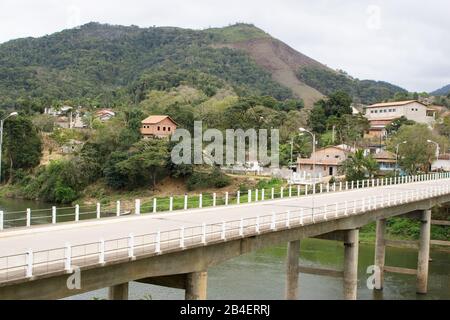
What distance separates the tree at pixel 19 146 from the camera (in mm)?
111750

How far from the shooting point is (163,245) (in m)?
25.4

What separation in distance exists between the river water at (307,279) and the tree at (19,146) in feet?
211

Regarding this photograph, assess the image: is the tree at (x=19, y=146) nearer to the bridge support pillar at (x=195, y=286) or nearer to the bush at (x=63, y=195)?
the bush at (x=63, y=195)

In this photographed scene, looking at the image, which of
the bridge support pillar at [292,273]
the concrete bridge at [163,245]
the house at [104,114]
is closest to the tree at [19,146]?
the house at [104,114]

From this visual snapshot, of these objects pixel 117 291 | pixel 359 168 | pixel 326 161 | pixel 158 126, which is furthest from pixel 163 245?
pixel 158 126

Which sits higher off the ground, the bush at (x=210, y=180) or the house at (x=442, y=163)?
the house at (x=442, y=163)

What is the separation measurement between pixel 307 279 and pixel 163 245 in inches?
1103

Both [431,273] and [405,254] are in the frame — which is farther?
[405,254]

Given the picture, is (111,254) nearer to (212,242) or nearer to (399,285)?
(212,242)

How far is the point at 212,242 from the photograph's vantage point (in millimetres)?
27625

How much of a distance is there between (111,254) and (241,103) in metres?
100

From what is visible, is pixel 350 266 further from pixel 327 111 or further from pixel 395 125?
pixel 327 111

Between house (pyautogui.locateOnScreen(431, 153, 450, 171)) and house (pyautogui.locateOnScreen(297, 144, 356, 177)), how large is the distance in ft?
49.0
